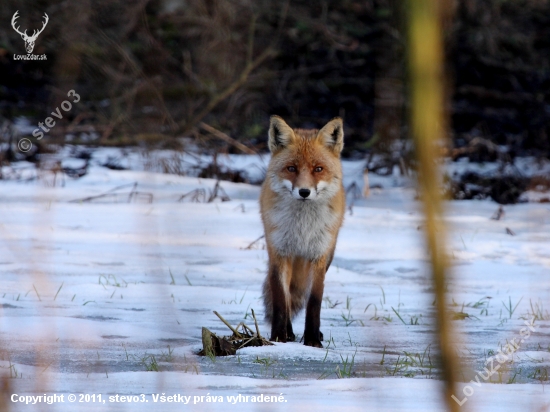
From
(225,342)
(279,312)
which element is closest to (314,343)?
(279,312)

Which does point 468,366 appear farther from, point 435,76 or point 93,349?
point 435,76

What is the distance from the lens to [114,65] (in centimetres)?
994

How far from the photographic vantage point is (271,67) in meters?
11.3

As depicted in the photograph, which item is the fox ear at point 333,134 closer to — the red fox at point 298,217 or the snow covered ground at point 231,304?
the red fox at point 298,217

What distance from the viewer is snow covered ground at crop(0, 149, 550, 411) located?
105 inches

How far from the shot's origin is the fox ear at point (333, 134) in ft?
14.7

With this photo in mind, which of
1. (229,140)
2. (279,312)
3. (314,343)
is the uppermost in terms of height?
(229,140)

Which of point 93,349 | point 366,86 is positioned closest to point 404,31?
point 93,349

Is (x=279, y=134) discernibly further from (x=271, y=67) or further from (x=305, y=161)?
(x=271, y=67)

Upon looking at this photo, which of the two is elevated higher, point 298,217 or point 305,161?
point 305,161

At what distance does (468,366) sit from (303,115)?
26.5 ft

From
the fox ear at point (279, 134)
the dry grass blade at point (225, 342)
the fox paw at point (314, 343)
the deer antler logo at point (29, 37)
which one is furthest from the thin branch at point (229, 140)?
the dry grass blade at point (225, 342)

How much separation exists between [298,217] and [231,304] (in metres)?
0.82

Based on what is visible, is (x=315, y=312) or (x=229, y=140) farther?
(x=229, y=140)
